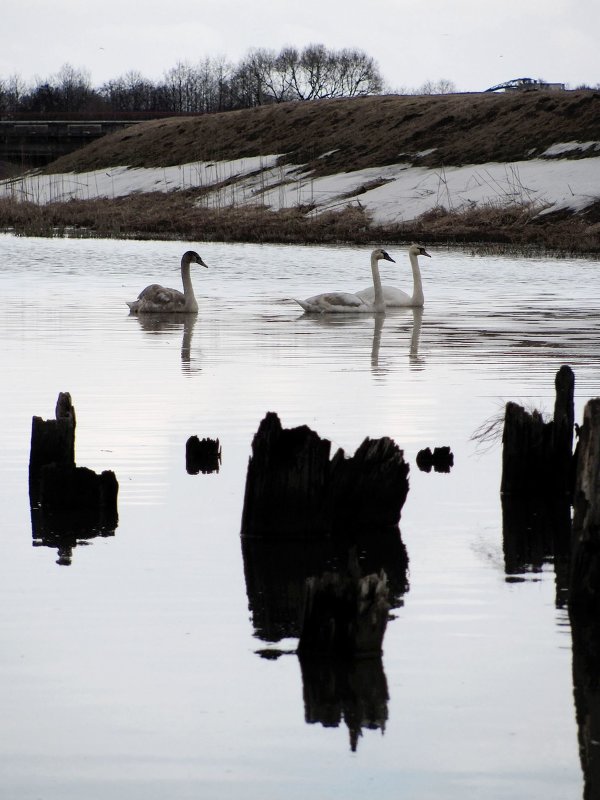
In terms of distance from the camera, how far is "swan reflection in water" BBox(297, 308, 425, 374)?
16.9 m

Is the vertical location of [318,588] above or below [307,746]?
above

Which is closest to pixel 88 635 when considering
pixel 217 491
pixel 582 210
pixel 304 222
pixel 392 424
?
pixel 217 491

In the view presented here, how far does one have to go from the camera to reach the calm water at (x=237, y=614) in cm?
468

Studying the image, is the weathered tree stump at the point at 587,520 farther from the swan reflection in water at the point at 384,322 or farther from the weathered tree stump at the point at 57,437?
the swan reflection in water at the point at 384,322

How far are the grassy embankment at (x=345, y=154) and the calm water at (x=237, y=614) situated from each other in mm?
26604

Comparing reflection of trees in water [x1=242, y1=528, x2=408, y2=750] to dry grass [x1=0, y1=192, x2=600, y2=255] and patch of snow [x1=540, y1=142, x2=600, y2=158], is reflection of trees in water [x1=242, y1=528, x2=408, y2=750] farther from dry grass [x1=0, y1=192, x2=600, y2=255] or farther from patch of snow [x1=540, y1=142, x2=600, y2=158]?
patch of snow [x1=540, y1=142, x2=600, y2=158]

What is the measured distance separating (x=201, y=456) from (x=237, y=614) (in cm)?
298

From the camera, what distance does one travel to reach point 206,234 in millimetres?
49406

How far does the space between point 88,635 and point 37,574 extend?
100 centimetres

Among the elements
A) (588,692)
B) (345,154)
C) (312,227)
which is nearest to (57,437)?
(588,692)

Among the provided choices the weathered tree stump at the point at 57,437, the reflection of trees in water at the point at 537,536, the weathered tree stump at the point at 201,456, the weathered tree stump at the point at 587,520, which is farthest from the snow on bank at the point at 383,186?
the weathered tree stump at the point at 587,520

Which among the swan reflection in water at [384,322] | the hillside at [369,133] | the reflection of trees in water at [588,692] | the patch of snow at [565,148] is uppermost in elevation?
the hillside at [369,133]

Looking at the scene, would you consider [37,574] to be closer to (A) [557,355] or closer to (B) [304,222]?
(A) [557,355]

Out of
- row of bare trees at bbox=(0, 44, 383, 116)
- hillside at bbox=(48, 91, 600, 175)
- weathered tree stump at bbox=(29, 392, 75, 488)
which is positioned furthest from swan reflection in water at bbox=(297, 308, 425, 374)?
row of bare trees at bbox=(0, 44, 383, 116)
